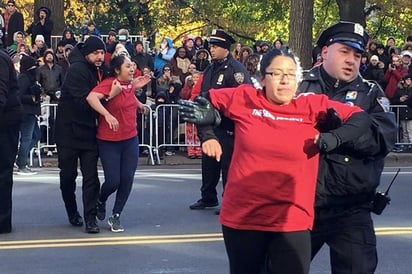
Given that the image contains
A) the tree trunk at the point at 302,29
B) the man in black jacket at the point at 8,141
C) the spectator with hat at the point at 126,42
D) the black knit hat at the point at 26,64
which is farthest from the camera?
the tree trunk at the point at 302,29

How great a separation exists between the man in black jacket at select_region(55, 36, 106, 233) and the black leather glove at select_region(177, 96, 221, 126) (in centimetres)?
429

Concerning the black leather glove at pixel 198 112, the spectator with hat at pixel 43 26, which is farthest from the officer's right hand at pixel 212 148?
the spectator with hat at pixel 43 26

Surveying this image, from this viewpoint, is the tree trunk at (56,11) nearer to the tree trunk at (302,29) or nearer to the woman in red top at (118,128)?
the tree trunk at (302,29)

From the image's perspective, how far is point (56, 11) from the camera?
78.4 ft

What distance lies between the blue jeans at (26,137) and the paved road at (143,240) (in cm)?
203

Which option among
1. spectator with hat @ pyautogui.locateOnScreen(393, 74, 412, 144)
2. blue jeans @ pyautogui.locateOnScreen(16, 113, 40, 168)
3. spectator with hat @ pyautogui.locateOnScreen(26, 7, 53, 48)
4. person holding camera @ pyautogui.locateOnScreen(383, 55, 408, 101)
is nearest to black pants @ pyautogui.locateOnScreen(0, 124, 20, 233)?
blue jeans @ pyautogui.locateOnScreen(16, 113, 40, 168)

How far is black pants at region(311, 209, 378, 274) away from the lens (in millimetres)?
5191

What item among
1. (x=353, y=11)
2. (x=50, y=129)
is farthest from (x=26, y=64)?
(x=353, y=11)

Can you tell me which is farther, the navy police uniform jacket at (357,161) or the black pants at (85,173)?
the black pants at (85,173)

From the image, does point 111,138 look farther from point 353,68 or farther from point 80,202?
point 353,68

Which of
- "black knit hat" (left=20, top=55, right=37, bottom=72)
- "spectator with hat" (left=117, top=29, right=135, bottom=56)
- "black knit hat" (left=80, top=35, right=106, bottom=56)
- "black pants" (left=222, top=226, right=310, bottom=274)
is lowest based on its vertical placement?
"black pants" (left=222, top=226, right=310, bottom=274)

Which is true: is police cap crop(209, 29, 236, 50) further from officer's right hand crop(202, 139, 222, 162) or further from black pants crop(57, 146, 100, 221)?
officer's right hand crop(202, 139, 222, 162)

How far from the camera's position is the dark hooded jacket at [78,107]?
9.03 meters

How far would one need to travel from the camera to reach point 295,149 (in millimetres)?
4738
